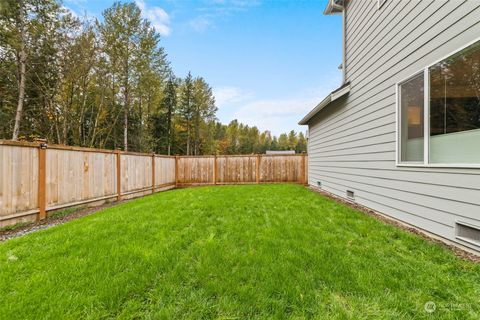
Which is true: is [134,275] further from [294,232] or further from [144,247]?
[294,232]

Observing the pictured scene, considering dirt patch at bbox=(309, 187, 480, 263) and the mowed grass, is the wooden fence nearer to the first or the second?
the mowed grass

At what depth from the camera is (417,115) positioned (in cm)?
327

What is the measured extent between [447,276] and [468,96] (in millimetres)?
2067

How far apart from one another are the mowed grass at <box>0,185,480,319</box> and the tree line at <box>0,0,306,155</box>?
9.00 metres

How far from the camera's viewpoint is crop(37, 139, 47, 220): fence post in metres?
4.18

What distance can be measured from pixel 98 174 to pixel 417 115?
681 cm

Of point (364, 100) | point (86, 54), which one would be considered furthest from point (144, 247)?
point (86, 54)

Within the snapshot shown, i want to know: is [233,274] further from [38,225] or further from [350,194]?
[350,194]

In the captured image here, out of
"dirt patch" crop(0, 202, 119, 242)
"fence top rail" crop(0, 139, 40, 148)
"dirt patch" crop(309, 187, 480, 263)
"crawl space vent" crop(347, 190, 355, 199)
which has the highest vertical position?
"fence top rail" crop(0, 139, 40, 148)

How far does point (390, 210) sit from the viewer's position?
377 cm

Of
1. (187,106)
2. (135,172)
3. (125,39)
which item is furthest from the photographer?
(187,106)

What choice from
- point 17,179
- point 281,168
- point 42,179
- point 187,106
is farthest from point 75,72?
point 187,106

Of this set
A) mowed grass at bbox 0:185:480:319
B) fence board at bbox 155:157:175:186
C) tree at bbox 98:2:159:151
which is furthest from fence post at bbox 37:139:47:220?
tree at bbox 98:2:159:151

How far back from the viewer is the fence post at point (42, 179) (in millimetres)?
4180
